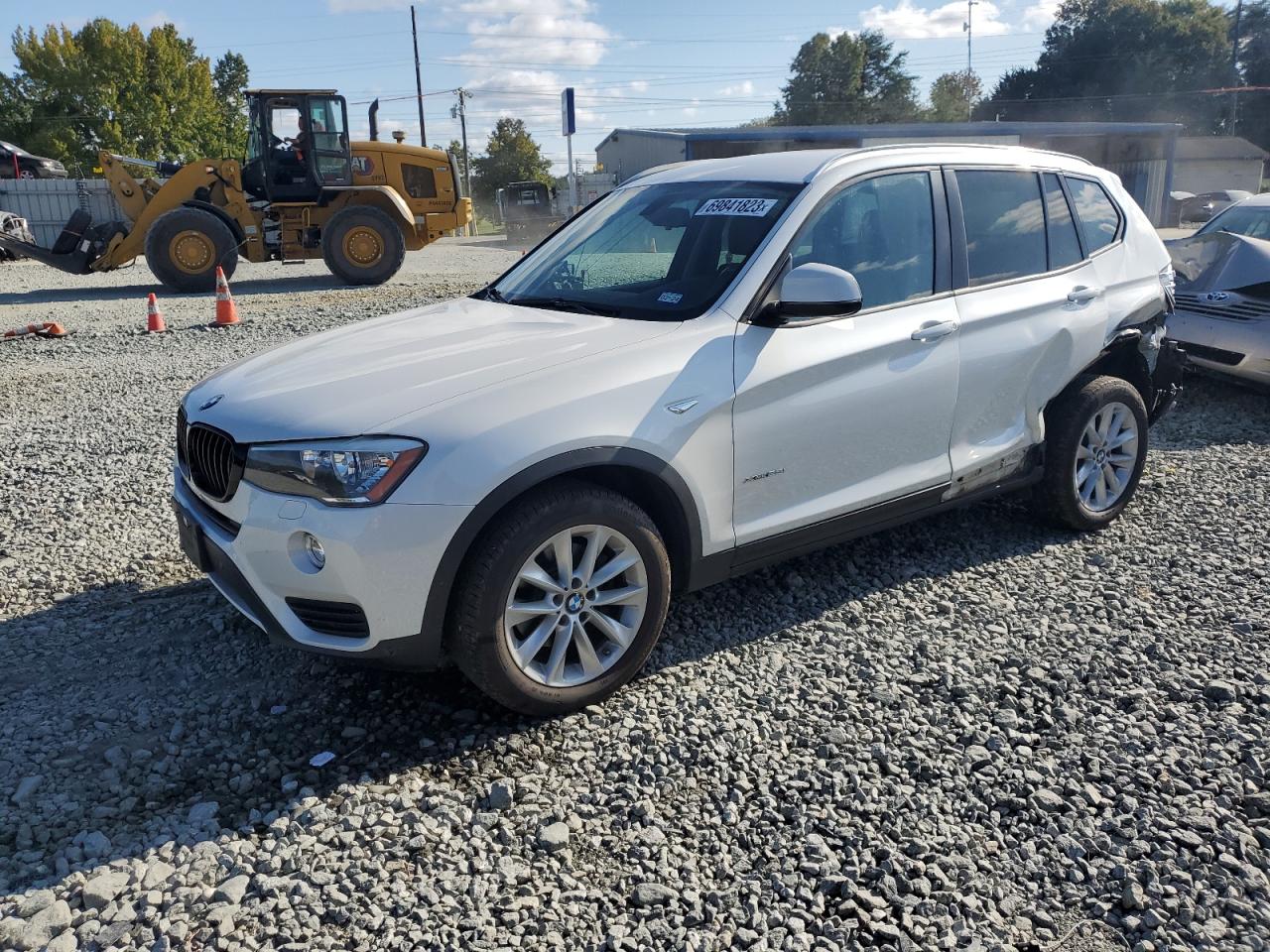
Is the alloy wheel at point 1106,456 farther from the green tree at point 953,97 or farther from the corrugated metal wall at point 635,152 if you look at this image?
the green tree at point 953,97

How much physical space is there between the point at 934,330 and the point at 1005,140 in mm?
39138

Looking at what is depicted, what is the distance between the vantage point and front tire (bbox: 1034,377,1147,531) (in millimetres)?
4805

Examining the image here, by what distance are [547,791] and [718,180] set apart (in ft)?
8.53

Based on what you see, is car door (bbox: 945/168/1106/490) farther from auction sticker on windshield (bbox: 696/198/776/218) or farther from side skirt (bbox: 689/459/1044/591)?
auction sticker on windshield (bbox: 696/198/776/218)

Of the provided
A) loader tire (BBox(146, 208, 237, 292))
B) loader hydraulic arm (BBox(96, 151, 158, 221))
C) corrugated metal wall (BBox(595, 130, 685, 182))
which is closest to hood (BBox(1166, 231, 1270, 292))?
loader tire (BBox(146, 208, 237, 292))

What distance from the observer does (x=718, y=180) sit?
434cm

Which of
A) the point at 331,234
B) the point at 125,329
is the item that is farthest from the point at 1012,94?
the point at 125,329

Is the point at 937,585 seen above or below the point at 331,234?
below

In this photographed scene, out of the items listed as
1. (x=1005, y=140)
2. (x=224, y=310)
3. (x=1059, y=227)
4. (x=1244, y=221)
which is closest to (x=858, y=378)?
(x=1059, y=227)

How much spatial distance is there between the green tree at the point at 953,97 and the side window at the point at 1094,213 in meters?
83.9

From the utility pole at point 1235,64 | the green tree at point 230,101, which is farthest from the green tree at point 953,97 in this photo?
the green tree at point 230,101

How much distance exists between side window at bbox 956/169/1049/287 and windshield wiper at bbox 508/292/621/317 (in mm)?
1619

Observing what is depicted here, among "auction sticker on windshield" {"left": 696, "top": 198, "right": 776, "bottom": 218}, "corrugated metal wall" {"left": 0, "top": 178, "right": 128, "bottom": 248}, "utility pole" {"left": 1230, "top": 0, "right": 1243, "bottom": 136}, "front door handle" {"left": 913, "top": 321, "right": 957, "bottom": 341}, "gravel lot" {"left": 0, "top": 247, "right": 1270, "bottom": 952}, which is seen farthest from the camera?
"utility pole" {"left": 1230, "top": 0, "right": 1243, "bottom": 136}

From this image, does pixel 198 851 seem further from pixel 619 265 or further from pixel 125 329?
pixel 125 329
